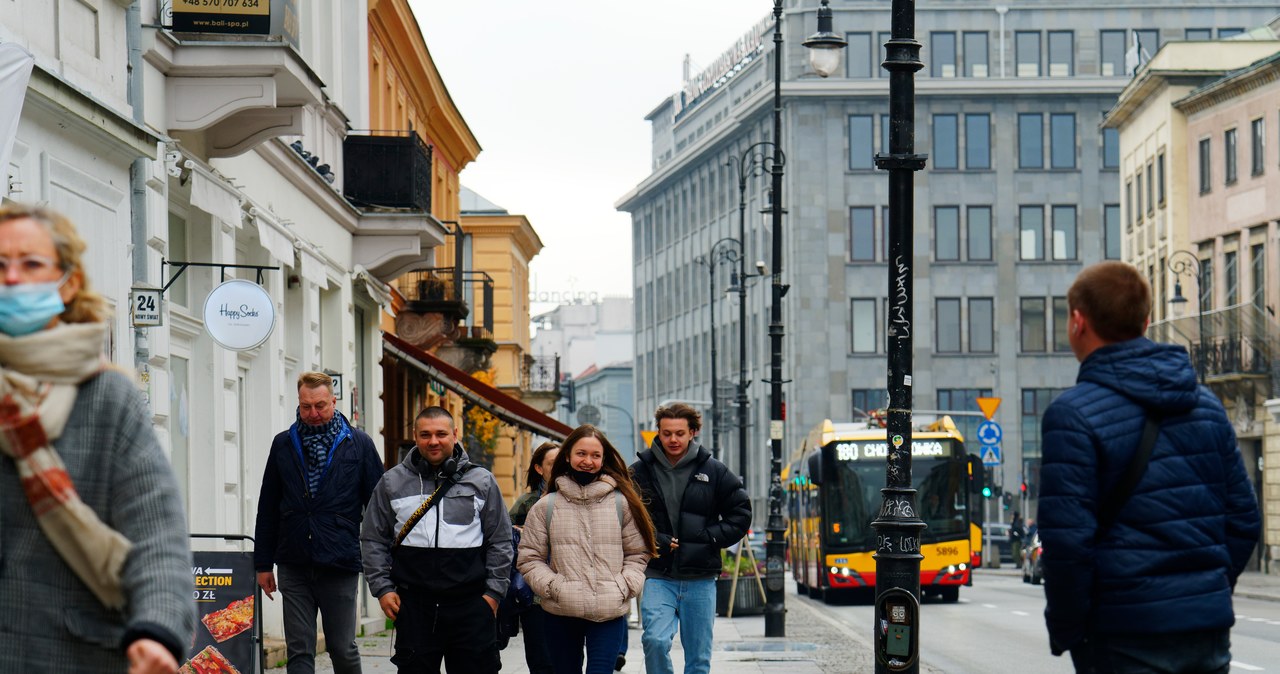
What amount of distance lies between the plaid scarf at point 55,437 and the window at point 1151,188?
59.8 meters

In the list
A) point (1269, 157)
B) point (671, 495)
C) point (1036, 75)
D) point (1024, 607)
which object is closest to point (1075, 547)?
point (671, 495)

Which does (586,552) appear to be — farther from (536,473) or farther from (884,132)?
(884,132)

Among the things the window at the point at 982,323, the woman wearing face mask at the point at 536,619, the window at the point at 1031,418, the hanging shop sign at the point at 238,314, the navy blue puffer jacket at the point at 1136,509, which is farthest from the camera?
the window at the point at 982,323

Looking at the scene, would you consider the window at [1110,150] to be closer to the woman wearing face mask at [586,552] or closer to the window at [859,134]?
the window at [859,134]

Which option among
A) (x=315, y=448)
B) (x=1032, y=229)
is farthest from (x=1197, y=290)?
(x=315, y=448)

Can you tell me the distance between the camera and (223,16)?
49.1 ft

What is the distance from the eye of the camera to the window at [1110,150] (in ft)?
313

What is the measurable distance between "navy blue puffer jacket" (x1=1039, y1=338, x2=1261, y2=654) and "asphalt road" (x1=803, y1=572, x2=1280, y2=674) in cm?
1315

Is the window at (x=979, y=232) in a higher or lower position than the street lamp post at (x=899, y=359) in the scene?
higher

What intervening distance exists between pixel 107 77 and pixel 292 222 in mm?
6764

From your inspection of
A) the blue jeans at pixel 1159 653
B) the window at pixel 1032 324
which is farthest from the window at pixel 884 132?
the blue jeans at pixel 1159 653

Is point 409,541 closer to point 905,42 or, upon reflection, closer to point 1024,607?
point 905,42

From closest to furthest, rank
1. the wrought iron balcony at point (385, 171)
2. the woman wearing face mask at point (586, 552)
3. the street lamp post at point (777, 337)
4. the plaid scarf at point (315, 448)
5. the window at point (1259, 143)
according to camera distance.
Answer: the woman wearing face mask at point (586, 552) < the plaid scarf at point (315, 448) < the street lamp post at point (777, 337) < the wrought iron balcony at point (385, 171) < the window at point (1259, 143)

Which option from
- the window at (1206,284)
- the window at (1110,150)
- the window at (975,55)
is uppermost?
the window at (975,55)
